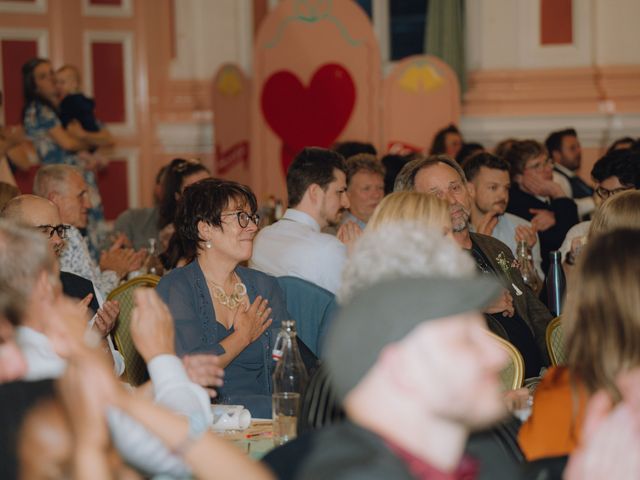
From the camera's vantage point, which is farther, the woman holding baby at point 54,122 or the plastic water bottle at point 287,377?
the woman holding baby at point 54,122

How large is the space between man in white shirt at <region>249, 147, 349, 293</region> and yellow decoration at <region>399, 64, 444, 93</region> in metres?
2.85

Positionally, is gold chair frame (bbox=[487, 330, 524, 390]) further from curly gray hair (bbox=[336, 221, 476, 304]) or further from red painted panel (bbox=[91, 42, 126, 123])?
red painted panel (bbox=[91, 42, 126, 123])

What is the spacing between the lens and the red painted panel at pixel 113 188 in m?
8.56

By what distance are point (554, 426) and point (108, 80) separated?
699 centimetres

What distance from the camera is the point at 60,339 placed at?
1911mm

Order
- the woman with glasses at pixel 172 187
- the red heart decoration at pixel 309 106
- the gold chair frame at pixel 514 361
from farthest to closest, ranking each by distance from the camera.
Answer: the red heart decoration at pixel 309 106 → the woman with glasses at pixel 172 187 → the gold chair frame at pixel 514 361

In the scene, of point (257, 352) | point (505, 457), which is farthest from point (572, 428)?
point (257, 352)

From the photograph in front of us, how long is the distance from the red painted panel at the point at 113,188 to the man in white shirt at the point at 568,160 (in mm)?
3325

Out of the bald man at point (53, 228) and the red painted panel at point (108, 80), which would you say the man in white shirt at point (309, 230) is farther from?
the red painted panel at point (108, 80)

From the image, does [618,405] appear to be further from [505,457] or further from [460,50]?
[460,50]

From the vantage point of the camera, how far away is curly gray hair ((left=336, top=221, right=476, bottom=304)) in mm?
1859

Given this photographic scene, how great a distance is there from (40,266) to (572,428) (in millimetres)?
1093

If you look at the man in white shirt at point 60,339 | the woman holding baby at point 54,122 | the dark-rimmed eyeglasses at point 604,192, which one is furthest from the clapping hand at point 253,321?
the woman holding baby at point 54,122

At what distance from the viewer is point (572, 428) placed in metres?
2.18
